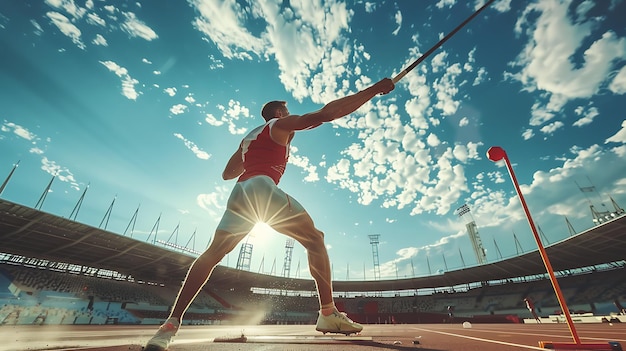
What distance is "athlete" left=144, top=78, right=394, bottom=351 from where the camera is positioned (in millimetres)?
1946

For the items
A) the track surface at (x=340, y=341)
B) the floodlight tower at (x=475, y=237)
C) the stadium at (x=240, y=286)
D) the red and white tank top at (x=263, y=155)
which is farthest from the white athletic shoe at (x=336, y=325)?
the floodlight tower at (x=475, y=237)

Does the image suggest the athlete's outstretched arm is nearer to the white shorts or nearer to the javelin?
the white shorts

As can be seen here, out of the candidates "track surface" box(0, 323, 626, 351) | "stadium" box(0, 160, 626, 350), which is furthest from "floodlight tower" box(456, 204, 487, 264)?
"track surface" box(0, 323, 626, 351)

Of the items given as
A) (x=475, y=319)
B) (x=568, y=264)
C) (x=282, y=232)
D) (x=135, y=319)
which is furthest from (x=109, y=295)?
(x=568, y=264)

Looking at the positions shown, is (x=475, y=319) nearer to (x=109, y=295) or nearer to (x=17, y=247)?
(x=109, y=295)

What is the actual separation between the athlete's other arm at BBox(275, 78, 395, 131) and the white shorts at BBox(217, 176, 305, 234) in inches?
A: 19.9

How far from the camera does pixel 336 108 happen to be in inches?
75.9

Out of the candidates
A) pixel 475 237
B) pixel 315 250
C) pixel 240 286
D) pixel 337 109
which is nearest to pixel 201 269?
pixel 315 250

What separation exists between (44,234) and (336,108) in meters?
25.4

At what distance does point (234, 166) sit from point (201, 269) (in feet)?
3.43

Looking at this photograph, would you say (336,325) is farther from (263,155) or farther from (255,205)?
(263,155)

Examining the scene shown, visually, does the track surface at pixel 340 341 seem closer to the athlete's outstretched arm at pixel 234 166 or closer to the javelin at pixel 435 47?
the athlete's outstretched arm at pixel 234 166

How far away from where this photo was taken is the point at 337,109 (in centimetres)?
193

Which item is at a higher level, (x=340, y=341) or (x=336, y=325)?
(x=336, y=325)
